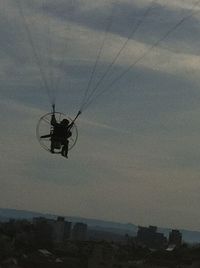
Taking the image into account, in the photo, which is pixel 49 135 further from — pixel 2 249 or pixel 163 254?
pixel 2 249

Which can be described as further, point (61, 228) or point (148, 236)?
point (61, 228)

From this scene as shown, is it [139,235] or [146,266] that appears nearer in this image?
[146,266]

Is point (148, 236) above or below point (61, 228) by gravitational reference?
above

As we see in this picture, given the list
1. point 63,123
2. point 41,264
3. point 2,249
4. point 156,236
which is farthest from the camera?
point 156,236

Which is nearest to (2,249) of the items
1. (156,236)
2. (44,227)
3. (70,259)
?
(70,259)

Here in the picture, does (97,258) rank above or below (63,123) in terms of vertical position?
below

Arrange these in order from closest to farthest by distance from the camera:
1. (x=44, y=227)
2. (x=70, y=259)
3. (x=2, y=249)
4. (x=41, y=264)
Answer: (x=41, y=264), (x=70, y=259), (x=2, y=249), (x=44, y=227)

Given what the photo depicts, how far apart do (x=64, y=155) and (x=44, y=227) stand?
104440mm

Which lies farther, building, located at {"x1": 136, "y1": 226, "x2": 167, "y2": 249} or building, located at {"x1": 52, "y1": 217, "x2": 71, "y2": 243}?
building, located at {"x1": 52, "y1": 217, "x2": 71, "y2": 243}

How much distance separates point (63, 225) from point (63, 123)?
16120 centimetres

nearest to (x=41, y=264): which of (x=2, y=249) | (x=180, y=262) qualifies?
(x=180, y=262)

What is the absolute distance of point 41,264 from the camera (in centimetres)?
6131

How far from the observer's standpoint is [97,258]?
57.2 m

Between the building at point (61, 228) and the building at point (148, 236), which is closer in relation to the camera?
the building at point (148, 236)
